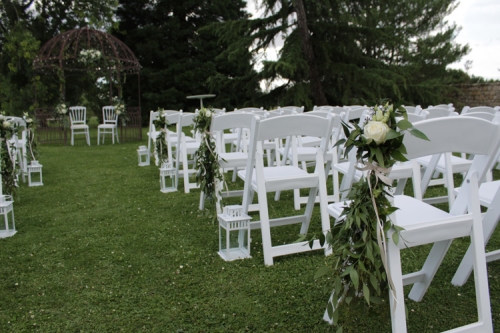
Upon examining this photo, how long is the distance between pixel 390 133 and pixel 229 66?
1819 cm

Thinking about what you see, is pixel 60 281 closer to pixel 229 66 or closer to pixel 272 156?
pixel 272 156

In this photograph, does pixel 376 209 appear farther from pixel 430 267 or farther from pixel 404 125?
pixel 430 267

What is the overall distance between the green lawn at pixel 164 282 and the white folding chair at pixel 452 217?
0.50ft

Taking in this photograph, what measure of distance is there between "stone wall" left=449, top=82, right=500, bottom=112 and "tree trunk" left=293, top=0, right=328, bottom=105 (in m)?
4.45

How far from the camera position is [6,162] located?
4.29 m

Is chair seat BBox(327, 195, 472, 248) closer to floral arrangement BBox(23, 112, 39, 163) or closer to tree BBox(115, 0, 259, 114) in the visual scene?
floral arrangement BBox(23, 112, 39, 163)

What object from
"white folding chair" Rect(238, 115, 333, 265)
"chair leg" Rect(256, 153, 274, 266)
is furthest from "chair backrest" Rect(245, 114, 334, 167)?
"chair leg" Rect(256, 153, 274, 266)

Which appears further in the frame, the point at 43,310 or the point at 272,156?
the point at 272,156

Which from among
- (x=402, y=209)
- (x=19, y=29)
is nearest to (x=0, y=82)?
(x=19, y=29)

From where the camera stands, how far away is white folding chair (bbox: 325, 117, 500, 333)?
5.25 feet

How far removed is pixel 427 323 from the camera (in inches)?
78.4

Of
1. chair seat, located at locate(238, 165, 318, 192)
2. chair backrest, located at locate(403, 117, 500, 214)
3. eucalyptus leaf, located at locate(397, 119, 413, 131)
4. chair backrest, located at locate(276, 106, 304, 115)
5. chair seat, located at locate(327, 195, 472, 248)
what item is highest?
chair backrest, located at locate(276, 106, 304, 115)

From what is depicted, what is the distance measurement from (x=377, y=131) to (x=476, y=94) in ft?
47.4

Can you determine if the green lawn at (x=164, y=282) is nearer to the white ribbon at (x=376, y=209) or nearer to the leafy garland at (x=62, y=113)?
the white ribbon at (x=376, y=209)
